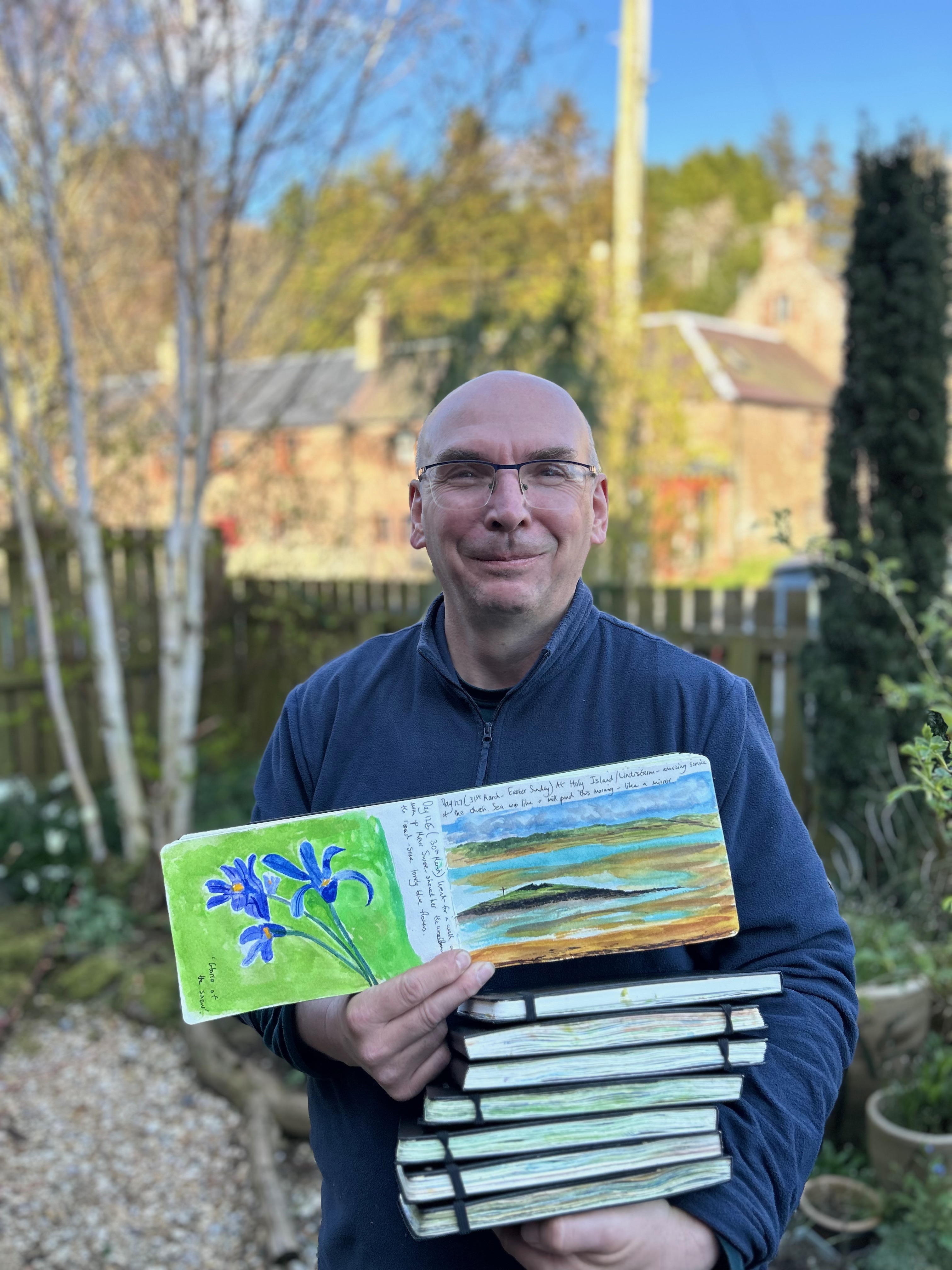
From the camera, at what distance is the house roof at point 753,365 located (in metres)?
25.0

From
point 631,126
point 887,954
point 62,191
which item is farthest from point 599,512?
point 631,126

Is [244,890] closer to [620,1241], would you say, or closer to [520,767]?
[520,767]

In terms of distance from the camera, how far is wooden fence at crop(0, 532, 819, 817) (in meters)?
5.54

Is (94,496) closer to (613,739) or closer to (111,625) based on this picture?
(111,625)

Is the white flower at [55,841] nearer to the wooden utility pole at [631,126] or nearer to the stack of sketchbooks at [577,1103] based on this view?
the stack of sketchbooks at [577,1103]

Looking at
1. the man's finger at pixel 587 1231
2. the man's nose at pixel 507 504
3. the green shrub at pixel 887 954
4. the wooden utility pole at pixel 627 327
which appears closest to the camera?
the man's finger at pixel 587 1231

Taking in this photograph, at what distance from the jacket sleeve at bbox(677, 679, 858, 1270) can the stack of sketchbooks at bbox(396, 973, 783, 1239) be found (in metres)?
0.05

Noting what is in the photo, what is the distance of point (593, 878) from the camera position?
120cm

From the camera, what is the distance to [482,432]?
138cm

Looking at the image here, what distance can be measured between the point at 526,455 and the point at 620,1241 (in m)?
0.97

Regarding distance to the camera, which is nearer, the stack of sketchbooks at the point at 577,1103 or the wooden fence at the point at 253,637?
the stack of sketchbooks at the point at 577,1103

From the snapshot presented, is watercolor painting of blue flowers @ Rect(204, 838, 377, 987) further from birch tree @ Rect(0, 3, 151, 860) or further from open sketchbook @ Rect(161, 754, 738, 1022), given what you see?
birch tree @ Rect(0, 3, 151, 860)

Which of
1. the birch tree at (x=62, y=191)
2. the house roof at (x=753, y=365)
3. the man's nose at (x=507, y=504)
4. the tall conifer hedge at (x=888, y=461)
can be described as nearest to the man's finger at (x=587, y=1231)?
the man's nose at (x=507, y=504)

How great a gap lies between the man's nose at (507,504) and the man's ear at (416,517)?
153mm
